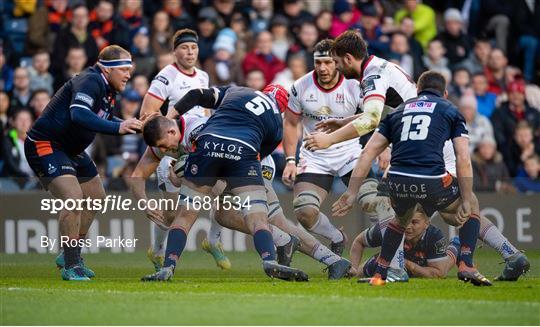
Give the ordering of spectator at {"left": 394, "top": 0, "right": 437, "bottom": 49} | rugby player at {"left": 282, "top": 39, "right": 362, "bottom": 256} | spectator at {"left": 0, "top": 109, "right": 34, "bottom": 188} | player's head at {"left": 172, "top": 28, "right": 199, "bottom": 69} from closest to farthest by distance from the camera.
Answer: rugby player at {"left": 282, "top": 39, "right": 362, "bottom": 256}, player's head at {"left": 172, "top": 28, "right": 199, "bottom": 69}, spectator at {"left": 0, "top": 109, "right": 34, "bottom": 188}, spectator at {"left": 394, "top": 0, "right": 437, "bottom": 49}

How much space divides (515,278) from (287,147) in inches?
136

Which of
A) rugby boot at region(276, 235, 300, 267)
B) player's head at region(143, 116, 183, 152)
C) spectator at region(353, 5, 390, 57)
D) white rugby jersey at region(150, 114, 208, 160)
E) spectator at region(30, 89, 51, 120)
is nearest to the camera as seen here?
player's head at region(143, 116, 183, 152)

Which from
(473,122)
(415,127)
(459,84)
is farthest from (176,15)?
(415,127)

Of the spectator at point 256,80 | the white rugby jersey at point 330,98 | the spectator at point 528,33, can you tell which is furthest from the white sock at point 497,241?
the spectator at point 528,33

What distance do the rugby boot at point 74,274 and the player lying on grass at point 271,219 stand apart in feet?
4.28

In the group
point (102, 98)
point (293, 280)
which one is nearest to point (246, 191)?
point (293, 280)

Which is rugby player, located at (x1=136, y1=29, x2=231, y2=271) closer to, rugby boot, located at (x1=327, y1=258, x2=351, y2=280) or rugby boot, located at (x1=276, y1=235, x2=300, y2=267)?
rugby boot, located at (x1=276, y1=235, x2=300, y2=267)

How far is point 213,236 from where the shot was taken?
15.9 meters

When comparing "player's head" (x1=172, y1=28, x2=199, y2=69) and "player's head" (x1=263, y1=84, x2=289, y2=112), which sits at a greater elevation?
"player's head" (x1=172, y1=28, x2=199, y2=69)

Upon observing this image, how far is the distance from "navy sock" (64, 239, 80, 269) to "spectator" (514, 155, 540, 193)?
879cm

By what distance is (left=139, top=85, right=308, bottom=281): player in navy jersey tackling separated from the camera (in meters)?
12.9

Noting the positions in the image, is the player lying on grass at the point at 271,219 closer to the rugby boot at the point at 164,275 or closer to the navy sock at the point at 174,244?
the navy sock at the point at 174,244

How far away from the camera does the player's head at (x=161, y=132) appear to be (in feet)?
42.2

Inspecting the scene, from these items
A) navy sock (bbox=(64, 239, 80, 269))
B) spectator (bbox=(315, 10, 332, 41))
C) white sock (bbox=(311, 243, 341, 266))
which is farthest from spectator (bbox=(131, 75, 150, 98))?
white sock (bbox=(311, 243, 341, 266))
